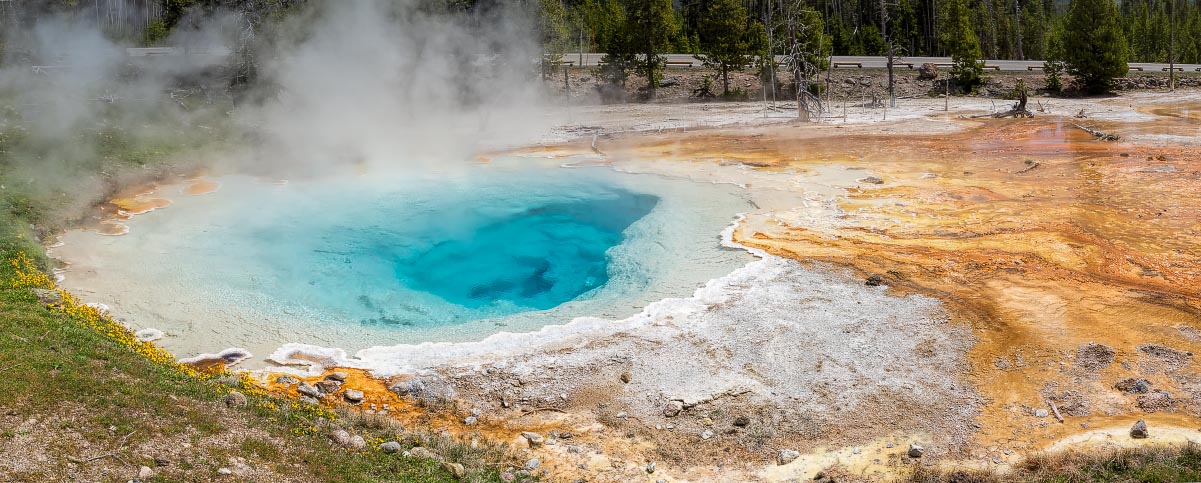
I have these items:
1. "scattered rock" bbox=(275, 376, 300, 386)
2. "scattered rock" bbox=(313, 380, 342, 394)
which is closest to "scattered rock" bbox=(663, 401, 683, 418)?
"scattered rock" bbox=(313, 380, 342, 394)

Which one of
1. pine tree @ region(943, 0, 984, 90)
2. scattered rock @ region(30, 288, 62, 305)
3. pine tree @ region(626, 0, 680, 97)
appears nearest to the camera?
scattered rock @ region(30, 288, 62, 305)

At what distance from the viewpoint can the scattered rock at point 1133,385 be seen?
612 cm

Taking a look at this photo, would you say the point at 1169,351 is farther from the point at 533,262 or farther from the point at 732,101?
the point at 732,101

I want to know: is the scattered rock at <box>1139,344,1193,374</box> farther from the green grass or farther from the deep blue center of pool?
the deep blue center of pool

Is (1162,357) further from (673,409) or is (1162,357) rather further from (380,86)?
(380,86)

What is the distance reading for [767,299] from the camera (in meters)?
8.09

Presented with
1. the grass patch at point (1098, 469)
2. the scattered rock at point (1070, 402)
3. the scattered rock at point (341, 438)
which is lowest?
the grass patch at point (1098, 469)

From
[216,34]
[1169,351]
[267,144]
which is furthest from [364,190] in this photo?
[1169,351]

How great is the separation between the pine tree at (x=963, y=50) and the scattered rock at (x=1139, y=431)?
26.5 meters

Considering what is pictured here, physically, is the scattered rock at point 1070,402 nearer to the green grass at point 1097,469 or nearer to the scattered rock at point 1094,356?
the scattered rock at point 1094,356

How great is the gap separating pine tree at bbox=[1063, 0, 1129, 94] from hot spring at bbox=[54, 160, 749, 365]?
71.6ft

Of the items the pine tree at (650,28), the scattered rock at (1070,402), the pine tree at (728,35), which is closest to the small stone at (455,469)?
the scattered rock at (1070,402)

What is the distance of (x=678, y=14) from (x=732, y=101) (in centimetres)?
2039

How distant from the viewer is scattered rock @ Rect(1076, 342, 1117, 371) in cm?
655
